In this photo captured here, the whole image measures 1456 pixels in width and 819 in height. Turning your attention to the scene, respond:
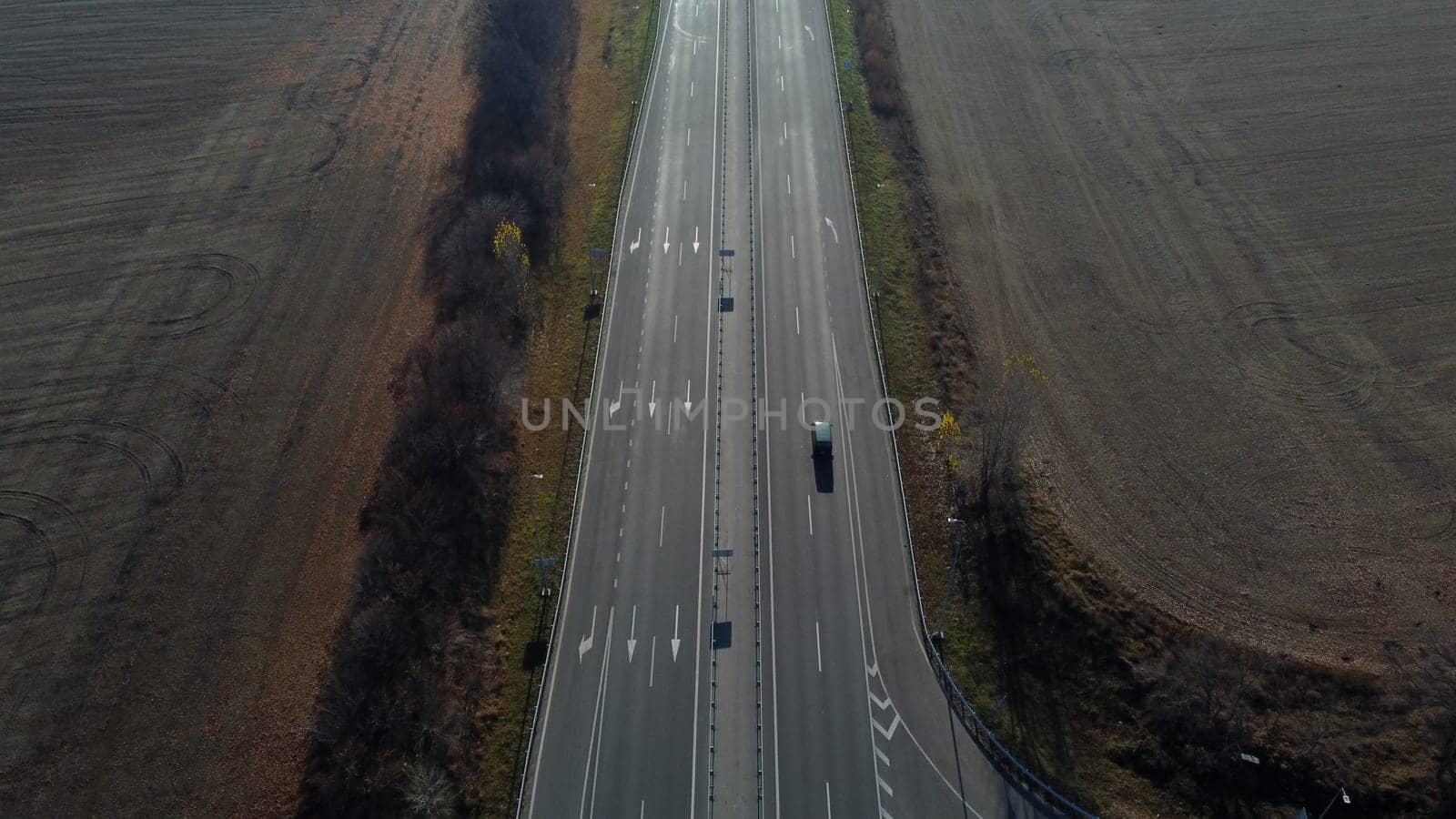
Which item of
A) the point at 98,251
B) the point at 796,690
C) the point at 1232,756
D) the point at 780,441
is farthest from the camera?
the point at 98,251

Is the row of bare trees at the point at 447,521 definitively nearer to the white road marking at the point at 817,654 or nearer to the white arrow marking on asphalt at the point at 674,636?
the white arrow marking on asphalt at the point at 674,636

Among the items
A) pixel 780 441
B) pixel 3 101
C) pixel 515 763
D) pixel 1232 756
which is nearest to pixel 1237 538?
pixel 1232 756

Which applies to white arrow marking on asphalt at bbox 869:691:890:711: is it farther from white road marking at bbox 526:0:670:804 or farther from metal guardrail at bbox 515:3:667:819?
metal guardrail at bbox 515:3:667:819

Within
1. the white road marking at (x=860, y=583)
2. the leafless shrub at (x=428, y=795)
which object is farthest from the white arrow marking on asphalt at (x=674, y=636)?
the leafless shrub at (x=428, y=795)

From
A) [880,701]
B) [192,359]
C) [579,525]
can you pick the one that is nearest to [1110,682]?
[880,701]

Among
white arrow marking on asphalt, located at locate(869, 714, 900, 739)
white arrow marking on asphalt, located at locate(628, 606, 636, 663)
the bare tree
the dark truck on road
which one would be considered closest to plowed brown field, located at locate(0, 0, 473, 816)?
white arrow marking on asphalt, located at locate(628, 606, 636, 663)

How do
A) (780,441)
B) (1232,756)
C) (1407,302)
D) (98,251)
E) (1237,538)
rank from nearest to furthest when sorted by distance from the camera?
1. (1232,756)
2. (1237,538)
3. (780,441)
4. (1407,302)
5. (98,251)

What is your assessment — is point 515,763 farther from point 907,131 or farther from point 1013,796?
point 907,131
